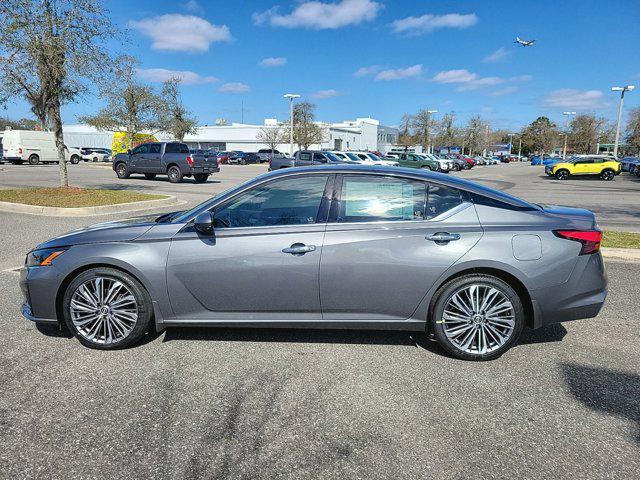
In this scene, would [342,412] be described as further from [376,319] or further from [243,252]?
[243,252]

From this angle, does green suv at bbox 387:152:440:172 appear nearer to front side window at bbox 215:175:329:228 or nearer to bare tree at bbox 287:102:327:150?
bare tree at bbox 287:102:327:150

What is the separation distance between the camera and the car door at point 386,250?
3.51m

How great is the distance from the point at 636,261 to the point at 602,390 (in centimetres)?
465

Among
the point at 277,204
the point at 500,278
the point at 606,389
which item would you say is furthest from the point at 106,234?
the point at 606,389

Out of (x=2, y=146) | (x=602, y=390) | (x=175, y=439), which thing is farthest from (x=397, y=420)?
(x=2, y=146)

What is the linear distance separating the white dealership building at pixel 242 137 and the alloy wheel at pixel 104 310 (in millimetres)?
64587

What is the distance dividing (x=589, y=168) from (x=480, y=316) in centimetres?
3565

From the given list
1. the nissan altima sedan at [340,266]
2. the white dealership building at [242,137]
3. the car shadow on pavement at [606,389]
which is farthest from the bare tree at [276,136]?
the car shadow on pavement at [606,389]

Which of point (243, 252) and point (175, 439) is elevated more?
point (243, 252)

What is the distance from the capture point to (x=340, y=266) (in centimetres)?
351

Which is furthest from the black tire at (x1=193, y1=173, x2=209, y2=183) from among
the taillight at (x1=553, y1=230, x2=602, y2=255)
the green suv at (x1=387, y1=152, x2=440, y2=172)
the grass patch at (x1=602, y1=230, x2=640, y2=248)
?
the taillight at (x1=553, y1=230, x2=602, y2=255)

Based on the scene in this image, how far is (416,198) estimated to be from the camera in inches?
147

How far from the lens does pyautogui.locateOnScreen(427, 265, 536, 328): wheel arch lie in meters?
3.52

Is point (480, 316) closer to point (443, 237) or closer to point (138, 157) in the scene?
point (443, 237)
